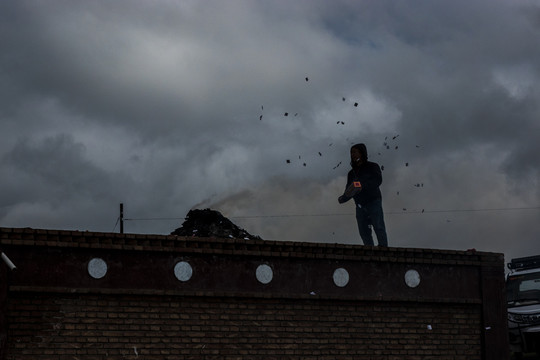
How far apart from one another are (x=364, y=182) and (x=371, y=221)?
0.81m

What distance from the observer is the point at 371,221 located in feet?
49.0

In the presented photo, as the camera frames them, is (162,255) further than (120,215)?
No

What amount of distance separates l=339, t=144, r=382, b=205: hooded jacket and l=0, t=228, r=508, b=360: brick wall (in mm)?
1100

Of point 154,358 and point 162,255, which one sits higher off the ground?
point 162,255

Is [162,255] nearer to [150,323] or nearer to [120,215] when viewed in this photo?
[150,323]

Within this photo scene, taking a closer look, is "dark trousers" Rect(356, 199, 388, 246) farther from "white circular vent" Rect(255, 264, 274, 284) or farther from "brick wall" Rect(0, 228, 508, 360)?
"white circular vent" Rect(255, 264, 274, 284)

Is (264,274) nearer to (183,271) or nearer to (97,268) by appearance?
(183,271)

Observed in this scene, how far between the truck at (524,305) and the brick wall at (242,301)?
172 cm

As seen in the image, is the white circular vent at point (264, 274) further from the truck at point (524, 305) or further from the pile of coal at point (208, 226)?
the pile of coal at point (208, 226)

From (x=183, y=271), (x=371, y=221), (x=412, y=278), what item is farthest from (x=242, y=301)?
(x=412, y=278)

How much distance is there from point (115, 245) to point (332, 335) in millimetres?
4017

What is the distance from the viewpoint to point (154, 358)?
1235 cm

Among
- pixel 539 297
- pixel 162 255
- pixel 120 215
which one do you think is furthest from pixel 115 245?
pixel 120 215

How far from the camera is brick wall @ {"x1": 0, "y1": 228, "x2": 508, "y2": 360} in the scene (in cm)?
1200
